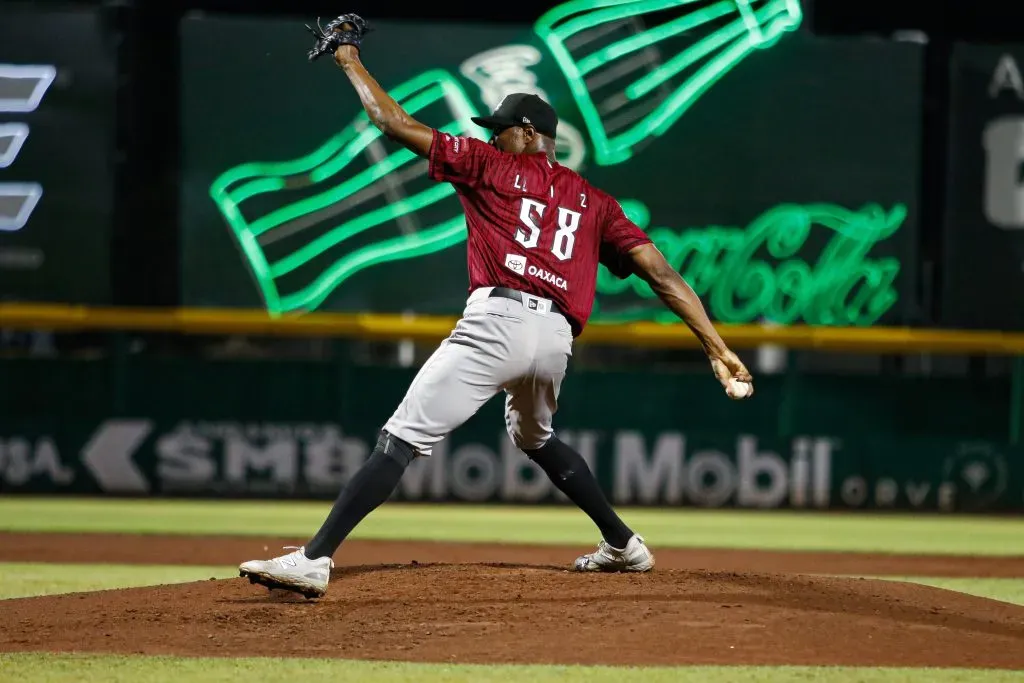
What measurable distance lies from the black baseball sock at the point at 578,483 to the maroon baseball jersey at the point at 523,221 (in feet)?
1.72

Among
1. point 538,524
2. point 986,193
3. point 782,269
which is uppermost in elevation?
point 986,193

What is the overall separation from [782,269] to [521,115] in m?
6.08

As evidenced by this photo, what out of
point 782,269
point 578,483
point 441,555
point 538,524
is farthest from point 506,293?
point 782,269

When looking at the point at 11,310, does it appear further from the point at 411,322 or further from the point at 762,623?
the point at 762,623

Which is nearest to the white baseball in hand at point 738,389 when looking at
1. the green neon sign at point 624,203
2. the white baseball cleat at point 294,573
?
the white baseball cleat at point 294,573

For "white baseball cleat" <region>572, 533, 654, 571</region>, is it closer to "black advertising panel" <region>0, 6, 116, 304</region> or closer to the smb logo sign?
"black advertising panel" <region>0, 6, 116, 304</region>

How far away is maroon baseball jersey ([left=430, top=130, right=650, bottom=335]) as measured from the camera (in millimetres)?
4641

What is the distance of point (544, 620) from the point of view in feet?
14.3

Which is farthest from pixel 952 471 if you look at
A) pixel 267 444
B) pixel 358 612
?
pixel 358 612

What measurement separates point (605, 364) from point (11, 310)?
161 inches

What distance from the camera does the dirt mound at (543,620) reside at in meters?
4.07

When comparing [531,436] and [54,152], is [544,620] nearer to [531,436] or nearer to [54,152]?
[531,436]

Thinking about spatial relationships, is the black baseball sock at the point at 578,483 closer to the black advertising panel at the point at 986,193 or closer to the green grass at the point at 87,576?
the green grass at the point at 87,576

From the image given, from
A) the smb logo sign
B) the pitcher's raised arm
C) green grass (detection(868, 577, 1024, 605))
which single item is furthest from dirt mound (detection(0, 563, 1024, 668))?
the smb logo sign
